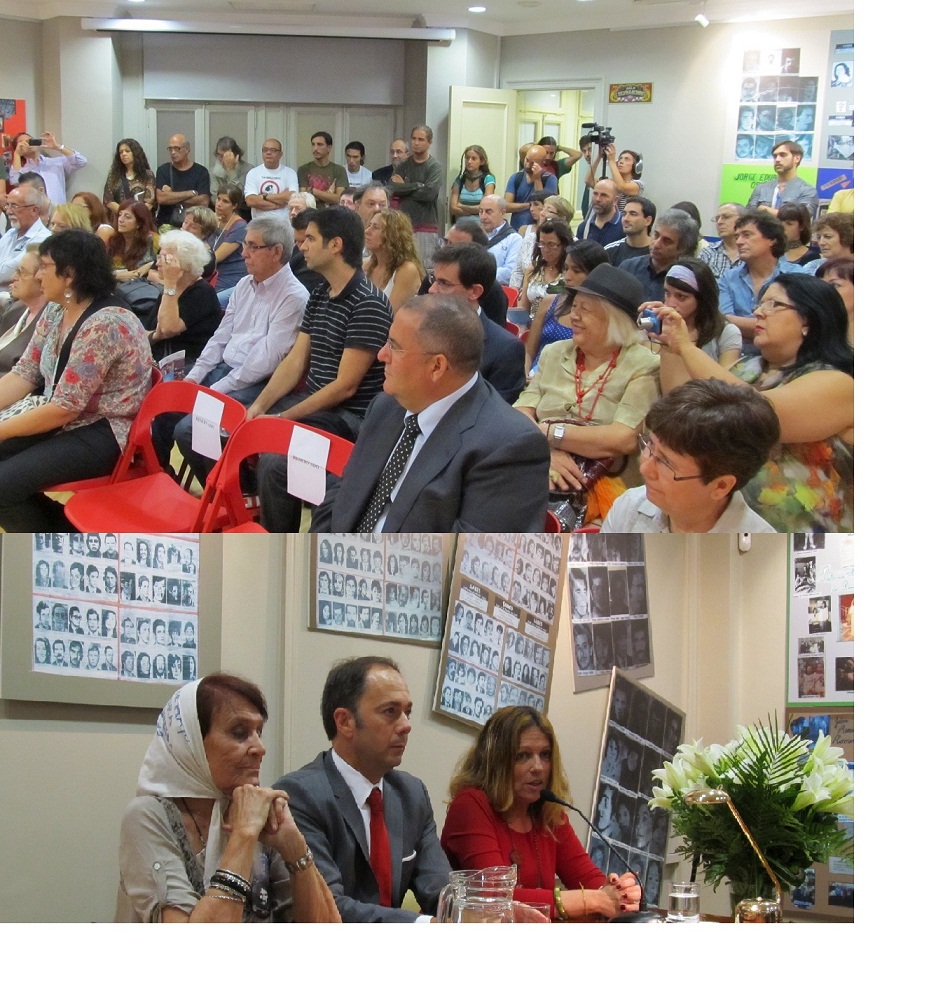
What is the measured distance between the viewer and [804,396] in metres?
2.12

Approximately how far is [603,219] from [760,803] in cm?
119

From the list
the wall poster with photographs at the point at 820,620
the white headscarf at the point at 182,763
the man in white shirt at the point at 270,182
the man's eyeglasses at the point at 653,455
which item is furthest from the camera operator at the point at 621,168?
the white headscarf at the point at 182,763

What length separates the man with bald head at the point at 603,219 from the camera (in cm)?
224

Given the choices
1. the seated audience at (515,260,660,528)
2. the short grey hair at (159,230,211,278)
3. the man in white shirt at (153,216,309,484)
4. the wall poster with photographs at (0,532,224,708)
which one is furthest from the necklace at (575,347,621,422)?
the wall poster with photographs at (0,532,224,708)

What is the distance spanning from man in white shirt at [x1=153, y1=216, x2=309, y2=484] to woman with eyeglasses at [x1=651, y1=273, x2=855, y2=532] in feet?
2.70

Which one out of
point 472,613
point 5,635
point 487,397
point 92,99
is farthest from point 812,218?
point 5,635

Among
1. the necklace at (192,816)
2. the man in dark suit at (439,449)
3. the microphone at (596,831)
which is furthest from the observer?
the man in dark suit at (439,449)

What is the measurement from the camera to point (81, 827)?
1604 mm

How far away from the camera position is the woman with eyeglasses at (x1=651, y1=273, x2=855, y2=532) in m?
2.09

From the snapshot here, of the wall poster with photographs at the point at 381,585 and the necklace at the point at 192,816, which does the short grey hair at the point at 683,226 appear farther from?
the necklace at the point at 192,816

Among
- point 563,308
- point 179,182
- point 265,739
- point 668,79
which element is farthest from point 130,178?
point 265,739

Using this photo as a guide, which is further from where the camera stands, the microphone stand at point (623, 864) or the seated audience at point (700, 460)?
the seated audience at point (700, 460)

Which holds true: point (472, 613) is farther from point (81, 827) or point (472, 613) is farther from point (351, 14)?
point (351, 14)

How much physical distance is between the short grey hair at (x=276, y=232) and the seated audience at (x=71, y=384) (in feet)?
1.05
